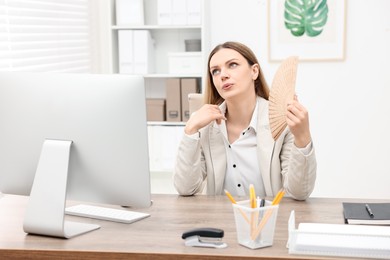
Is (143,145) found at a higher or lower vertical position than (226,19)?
lower

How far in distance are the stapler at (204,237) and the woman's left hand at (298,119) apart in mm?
544

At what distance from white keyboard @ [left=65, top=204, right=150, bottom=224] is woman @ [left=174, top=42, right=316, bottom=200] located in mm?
348

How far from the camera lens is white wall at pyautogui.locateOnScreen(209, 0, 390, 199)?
173 inches

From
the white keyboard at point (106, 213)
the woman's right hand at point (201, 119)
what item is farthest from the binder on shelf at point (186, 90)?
the white keyboard at point (106, 213)

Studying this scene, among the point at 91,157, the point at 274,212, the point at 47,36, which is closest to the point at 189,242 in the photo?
the point at 274,212

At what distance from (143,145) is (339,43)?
9.05 ft

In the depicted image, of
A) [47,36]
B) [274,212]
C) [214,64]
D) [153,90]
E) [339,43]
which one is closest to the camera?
[274,212]

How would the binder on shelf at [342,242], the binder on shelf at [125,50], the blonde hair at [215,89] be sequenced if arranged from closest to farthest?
the binder on shelf at [342,242] < the blonde hair at [215,89] < the binder on shelf at [125,50]

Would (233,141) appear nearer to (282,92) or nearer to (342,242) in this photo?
(282,92)

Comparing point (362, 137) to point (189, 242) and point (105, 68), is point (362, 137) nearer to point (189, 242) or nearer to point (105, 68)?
point (105, 68)

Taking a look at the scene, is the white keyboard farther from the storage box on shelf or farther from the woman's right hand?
the storage box on shelf

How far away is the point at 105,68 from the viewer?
15.1ft

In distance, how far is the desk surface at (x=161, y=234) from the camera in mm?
1803

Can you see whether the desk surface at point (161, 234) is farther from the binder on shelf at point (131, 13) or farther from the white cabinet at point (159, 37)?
the binder on shelf at point (131, 13)
